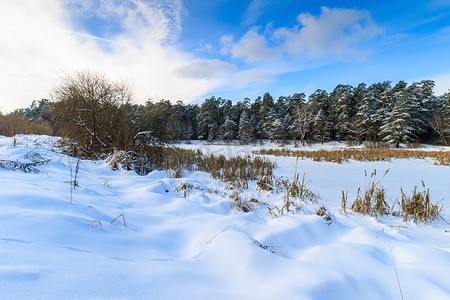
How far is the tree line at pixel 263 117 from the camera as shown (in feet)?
22.6

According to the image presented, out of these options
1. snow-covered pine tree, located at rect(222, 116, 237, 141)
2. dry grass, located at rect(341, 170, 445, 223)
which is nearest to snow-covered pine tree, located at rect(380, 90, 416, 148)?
snow-covered pine tree, located at rect(222, 116, 237, 141)

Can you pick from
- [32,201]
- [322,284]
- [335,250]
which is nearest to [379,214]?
[335,250]

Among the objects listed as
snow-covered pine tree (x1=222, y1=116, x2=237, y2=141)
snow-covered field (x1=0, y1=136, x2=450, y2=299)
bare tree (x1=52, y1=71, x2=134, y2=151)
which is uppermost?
snow-covered pine tree (x1=222, y1=116, x2=237, y2=141)

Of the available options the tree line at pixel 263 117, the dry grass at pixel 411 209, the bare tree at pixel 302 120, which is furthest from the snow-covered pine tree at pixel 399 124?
the dry grass at pixel 411 209

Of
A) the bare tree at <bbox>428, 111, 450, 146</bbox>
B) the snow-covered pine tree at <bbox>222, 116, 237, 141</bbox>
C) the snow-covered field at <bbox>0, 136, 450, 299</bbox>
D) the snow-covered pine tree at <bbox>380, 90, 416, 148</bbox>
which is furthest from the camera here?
the snow-covered pine tree at <bbox>222, 116, 237, 141</bbox>

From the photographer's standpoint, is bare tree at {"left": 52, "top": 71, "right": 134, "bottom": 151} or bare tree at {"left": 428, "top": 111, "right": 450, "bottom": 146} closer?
bare tree at {"left": 52, "top": 71, "right": 134, "bottom": 151}

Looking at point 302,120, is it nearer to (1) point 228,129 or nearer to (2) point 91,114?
(1) point 228,129

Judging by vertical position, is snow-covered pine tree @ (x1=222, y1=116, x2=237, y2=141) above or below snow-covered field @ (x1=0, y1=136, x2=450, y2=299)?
above

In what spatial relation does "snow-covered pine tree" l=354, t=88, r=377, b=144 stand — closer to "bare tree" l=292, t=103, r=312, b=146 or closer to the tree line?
the tree line

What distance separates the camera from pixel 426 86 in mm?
26906

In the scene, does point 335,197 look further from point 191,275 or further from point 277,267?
point 191,275

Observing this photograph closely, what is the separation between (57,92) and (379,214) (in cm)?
1108

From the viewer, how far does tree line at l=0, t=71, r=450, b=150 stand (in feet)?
22.6

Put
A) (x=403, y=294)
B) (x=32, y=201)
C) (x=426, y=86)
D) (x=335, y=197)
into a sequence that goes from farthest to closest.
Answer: (x=426, y=86) → (x=335, y=197) → (x=32, y=201) → (x=403, y=294)
